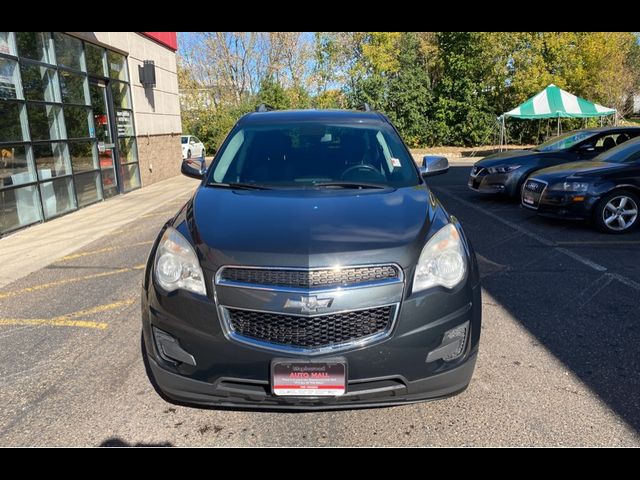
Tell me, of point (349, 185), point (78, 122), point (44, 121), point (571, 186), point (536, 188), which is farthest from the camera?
point (78, 122)

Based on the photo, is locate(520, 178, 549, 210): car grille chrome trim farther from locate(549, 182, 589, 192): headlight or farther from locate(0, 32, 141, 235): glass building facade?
locate(0, 32, 141, 235): glass building facade

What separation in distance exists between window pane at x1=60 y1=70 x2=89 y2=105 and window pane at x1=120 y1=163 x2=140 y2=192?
2271 mm

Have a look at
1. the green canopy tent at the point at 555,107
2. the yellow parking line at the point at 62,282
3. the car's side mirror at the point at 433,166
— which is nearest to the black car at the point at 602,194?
the car's side mirror at the point at 433,166

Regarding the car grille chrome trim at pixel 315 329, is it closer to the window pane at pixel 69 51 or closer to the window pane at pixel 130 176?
the window pane at pixel 69 51

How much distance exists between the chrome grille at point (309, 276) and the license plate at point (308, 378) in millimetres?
364

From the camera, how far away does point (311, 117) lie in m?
4.09

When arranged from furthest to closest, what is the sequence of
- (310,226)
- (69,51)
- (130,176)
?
(130,176) → (69,51) → (310,226)

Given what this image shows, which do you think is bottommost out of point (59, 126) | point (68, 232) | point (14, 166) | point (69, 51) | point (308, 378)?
point (68, 232)

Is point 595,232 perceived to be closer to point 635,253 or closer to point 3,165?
point 635,253

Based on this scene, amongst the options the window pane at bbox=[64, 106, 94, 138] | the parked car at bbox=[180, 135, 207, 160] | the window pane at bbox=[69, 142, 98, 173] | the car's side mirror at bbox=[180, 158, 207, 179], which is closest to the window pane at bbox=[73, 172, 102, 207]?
the window pane at bbox=[69, 142, 98, 173]

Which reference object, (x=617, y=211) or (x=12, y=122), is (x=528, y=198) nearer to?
(x=617, y=211)

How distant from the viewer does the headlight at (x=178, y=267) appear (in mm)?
2369

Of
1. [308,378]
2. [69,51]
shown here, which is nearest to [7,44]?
[69,51]

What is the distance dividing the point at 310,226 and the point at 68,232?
270 inches
